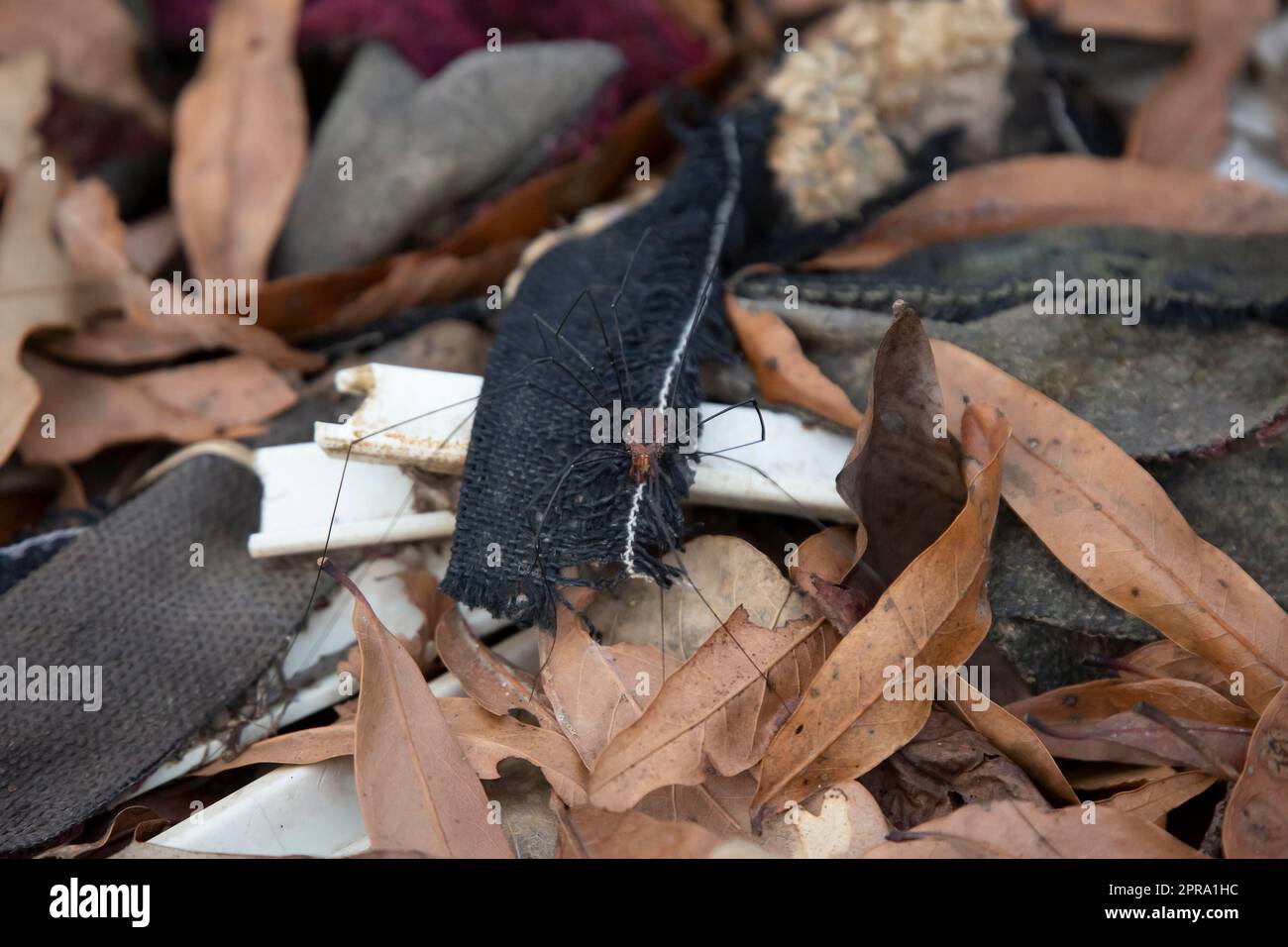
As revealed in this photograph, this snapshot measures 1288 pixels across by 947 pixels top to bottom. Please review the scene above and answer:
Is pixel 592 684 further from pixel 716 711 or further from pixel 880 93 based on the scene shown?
pixel 880 93

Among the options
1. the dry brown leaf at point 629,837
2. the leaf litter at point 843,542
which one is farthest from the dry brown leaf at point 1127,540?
the dry brown leaf at point 629,837

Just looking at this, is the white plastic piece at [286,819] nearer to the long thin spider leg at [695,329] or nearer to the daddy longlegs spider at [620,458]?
the daddy longlegs spider at [620,458]

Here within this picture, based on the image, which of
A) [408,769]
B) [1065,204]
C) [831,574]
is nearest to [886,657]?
[831,574]

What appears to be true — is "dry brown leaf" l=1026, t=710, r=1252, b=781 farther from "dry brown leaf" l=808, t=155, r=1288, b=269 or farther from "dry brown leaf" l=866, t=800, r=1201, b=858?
"dry brown leaf" l=808, t=155, r=1288, b=269

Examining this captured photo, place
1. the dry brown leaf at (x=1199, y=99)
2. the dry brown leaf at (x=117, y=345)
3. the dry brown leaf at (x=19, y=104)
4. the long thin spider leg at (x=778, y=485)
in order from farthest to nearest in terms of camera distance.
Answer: the dry brown leaf at (x=1199, y=99) < the dry brown leaf at (x=19, y=104) < the dry brown leaf at (x=117, y=345) < the long thin spider leg at (x=778, y=485)

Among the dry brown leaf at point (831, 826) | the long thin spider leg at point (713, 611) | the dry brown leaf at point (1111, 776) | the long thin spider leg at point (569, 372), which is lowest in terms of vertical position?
the dry brown leaf at point (831, 826)
